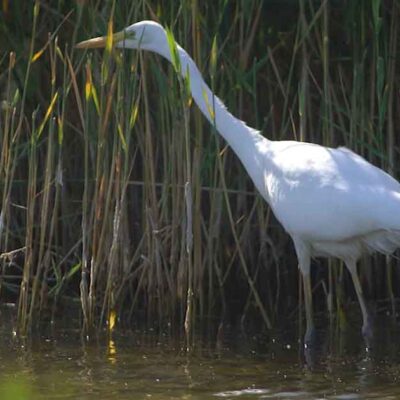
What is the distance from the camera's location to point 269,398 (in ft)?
12.8

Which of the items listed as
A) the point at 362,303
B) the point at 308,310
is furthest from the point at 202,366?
the point at 362,303

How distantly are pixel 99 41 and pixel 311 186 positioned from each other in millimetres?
1036

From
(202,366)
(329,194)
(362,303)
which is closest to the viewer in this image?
(202,366)

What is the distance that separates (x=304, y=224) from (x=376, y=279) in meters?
0.83

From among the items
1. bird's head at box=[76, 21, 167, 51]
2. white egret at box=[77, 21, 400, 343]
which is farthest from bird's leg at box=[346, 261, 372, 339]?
bird's head at box=[76, 21, 167, 51]

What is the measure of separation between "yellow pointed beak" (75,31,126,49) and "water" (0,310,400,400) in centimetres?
121

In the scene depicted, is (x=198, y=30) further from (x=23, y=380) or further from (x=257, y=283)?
(x=23, y=380)

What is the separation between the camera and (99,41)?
15.4ft

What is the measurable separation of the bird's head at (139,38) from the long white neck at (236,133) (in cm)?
4

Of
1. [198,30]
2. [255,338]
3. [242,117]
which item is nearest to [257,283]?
[255,338]

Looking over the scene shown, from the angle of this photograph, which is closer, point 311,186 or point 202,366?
point 202,366

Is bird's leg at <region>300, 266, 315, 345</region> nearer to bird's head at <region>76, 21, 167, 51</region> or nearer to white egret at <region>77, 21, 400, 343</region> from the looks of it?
white egret at <region>77, 21, 400, 343</region>

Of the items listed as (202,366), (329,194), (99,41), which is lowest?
(202,366)

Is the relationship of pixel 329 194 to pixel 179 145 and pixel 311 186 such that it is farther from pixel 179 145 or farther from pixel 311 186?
pixel 179 145
